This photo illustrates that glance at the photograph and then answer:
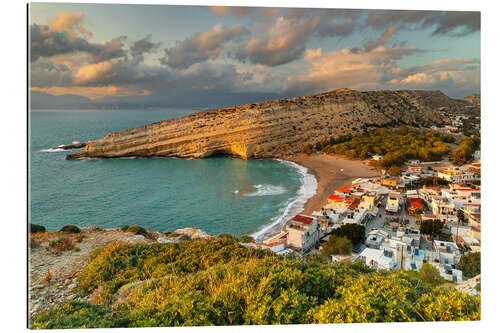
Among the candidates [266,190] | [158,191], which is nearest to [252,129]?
[266,190]

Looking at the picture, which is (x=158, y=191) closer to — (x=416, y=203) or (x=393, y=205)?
(x=393, y=205)

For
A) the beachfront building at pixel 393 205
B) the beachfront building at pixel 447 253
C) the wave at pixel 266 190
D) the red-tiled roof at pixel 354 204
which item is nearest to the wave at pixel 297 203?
the wave at pixel 266 190

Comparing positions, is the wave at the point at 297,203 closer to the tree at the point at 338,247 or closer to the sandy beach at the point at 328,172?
the sandy beach at the point at 328,172

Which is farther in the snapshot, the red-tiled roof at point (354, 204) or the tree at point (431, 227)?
the red-tiled roof at point (354, 204)

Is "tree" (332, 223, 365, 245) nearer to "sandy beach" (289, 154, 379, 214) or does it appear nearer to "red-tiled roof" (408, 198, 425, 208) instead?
"red-tiled roof" (408, 198, 425, 208)

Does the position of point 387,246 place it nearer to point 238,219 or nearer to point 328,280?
point 328,280

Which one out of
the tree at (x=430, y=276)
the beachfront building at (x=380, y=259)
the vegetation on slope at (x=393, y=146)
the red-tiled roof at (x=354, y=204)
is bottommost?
the beachfront building at (x=380, y=259)
